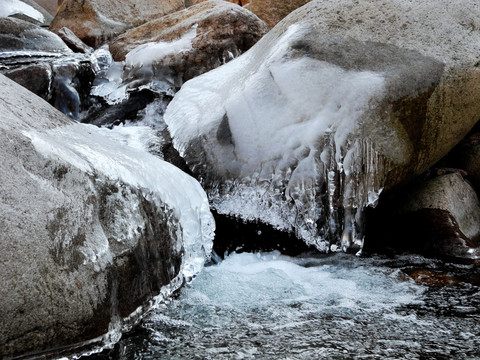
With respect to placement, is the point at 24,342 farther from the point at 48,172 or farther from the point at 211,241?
the point at 211,241

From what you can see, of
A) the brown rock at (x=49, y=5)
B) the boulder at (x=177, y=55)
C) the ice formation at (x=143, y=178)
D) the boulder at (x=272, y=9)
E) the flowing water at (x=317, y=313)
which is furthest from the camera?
the brown rock at (x=49, y=5)

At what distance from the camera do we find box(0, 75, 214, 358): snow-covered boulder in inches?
90.7

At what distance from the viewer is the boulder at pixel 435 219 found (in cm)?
417

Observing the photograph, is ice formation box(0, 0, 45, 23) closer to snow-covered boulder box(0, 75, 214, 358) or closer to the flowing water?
snow-covered boulder box(0, 75, 214, 358)

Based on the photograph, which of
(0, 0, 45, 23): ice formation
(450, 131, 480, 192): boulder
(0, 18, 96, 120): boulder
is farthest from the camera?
(0, 0, 45, 23): ice formation

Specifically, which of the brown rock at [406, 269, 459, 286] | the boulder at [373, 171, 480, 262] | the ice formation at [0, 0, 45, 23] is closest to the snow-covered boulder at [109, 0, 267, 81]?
the boulder at [373, 171, 480, 262]

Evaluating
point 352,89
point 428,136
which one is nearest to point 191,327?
point 352,89

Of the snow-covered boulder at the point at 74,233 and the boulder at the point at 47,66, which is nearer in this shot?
the snow-covered boulder at the point at 74,233

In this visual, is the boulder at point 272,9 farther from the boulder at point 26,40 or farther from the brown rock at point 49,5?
the brown rock at point 49,5

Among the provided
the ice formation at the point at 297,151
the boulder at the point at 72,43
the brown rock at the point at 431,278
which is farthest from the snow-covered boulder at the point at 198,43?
the brown rock at the point at 431,278

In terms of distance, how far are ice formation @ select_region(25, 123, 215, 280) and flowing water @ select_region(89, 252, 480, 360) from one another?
0.81 ft

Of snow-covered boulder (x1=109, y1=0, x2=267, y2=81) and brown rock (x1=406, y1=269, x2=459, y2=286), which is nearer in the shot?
brown rock (x1=406, y1=269, x2=459, y2=286)

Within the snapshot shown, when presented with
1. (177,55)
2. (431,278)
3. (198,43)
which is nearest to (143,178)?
(431,278)

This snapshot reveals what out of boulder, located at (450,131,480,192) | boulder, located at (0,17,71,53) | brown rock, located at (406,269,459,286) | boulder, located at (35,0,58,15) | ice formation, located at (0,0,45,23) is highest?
ice formation, located at (0,0,45,23)
